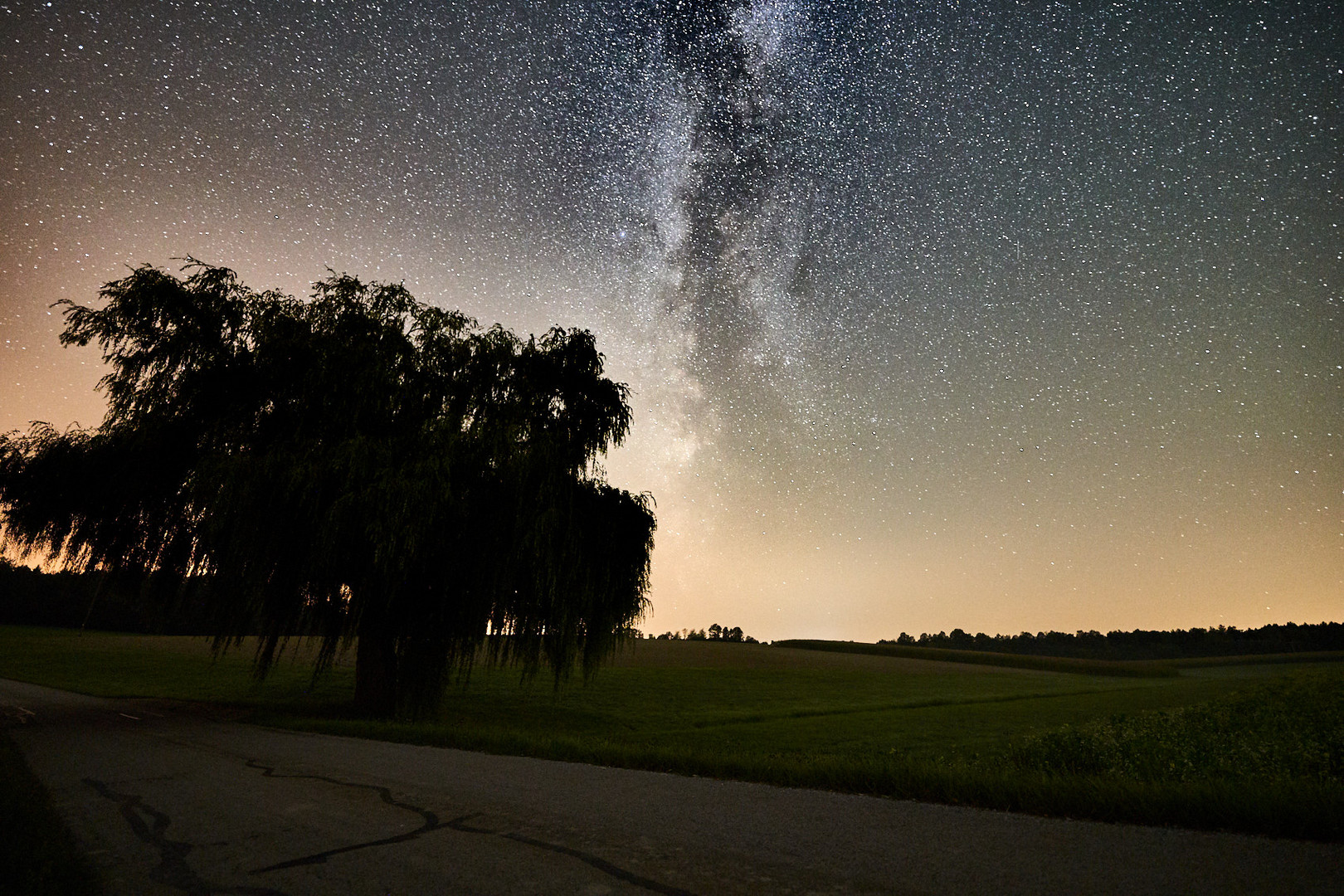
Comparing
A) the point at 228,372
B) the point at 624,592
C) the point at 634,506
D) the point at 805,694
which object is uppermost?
the point at 228,372

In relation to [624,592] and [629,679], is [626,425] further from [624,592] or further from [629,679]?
[629,679]

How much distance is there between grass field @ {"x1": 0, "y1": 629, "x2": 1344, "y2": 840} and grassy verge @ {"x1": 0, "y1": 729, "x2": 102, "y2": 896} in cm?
483

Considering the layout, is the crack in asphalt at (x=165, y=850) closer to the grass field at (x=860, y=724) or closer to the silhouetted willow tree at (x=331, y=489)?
the grass field at (x=860, y=724)

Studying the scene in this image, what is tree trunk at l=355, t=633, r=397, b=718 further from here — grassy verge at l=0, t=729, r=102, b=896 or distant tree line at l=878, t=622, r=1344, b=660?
distant tree line at l=878, t=622, r=1344, b=660

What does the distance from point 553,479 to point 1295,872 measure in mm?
12354

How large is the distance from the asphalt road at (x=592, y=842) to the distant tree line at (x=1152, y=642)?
143792mm

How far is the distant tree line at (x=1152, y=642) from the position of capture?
137000 millimetres

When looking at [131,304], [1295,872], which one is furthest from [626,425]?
[1295,872]

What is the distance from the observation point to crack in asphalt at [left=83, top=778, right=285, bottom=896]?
3.99m

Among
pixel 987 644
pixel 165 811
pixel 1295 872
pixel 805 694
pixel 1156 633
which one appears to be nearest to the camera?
pixel 1295 872

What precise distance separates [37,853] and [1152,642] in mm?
211197

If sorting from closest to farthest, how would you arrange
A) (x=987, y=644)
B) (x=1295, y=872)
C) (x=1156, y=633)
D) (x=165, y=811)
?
(x=1295, y=872) → (x=165, y=811) → (x=987, y=644) → (x=1156, y=633)

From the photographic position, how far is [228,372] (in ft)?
47.4

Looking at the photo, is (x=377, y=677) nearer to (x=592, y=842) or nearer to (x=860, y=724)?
(x=592, y=842)
